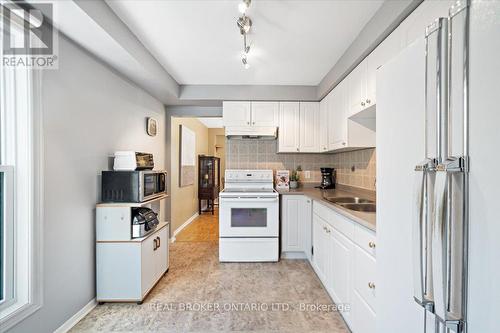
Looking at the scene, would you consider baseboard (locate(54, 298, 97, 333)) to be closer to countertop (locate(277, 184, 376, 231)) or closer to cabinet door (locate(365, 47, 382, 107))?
countertop (locate(277, 184, 376, 231))

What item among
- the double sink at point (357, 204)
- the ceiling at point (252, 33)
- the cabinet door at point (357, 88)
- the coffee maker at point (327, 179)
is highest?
the ceiling at point (252, 33)

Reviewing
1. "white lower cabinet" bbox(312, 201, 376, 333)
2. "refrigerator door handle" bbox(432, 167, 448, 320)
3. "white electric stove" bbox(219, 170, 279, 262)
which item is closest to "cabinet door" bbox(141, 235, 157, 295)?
"white electric stove" bbox(219, 170, 279, 262)

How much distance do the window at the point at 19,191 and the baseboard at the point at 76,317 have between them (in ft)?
1.08

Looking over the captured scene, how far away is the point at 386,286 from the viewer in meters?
1.00

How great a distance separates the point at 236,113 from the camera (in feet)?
11.0

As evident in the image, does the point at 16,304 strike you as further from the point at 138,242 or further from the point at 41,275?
the point at 138,242

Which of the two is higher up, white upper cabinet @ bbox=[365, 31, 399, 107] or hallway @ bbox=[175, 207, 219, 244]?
white upper cabinet @ bbox=[365, 31, 399, 107]

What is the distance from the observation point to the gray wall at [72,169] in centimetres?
160

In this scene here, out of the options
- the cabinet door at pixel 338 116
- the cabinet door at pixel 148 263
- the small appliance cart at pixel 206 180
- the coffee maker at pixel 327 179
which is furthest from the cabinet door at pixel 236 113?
the small appliance cart at pixel 206 180

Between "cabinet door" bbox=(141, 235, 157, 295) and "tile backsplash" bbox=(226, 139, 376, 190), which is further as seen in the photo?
"tile backsplash" bbox=(226, 139, 376, 190)

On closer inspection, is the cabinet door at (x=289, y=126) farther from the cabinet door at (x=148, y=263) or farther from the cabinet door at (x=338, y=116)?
the cabinet door at (x=148, y=263)

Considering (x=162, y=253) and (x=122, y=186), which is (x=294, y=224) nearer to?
(x=162, y=253)

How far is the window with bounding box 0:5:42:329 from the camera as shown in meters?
1.43

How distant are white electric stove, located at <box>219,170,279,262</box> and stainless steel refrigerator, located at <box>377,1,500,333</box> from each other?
2.08 metres
